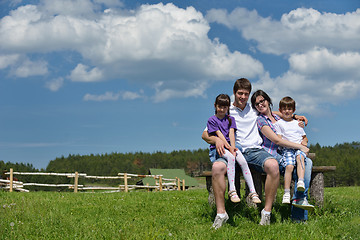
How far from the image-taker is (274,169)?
5.41 meters

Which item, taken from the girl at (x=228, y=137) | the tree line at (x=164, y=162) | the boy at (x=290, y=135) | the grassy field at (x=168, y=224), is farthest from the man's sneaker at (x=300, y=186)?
the tree line at (x=164, y=162)

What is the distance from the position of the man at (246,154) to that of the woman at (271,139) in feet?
0.36

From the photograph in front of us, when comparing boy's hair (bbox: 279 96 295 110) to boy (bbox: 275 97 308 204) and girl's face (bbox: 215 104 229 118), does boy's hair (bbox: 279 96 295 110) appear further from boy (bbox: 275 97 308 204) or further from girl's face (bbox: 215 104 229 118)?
girl's face (bbox: 215 104 229 118)

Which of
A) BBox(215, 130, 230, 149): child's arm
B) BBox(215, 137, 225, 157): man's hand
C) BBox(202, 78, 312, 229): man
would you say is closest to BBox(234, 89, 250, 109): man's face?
BBox(202, 78, 312, 229): man

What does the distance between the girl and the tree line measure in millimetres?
75378

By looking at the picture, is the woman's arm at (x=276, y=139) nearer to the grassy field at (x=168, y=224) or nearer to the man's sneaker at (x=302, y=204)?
the man's sneaker at (x=302, y=204)

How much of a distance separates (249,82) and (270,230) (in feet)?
7.44

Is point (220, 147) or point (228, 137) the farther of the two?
point (228, 137)

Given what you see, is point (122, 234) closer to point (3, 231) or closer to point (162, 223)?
point (162, 223)

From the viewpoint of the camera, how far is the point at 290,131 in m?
6.17

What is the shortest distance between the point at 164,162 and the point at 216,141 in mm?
101884

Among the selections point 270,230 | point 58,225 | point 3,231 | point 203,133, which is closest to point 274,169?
point 270,230

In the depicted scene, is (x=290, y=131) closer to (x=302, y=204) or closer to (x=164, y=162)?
(x=302, y=204)

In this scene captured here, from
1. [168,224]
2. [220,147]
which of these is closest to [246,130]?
[220,147]
